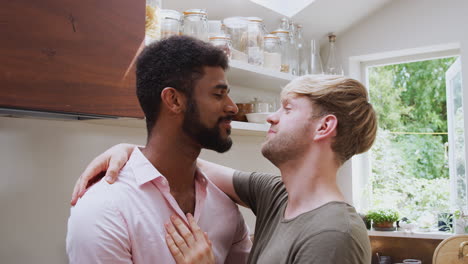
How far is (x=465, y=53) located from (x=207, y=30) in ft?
5.45

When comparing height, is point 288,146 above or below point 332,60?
below

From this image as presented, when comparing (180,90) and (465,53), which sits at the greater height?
(465,53)

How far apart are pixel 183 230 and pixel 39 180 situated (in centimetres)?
62

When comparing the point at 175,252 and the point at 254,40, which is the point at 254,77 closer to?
the point at 254,40

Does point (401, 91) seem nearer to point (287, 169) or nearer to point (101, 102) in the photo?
point (287, 169)

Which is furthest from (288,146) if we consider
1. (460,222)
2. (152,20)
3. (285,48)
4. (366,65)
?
(366,65)

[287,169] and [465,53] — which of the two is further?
[465,53]

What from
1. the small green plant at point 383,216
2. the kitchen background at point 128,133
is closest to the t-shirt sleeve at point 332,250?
the kitchen background at point 128,133

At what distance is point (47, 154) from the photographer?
158 centimetres

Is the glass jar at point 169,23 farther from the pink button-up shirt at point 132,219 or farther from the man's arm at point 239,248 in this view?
the man's arm at point 239,248

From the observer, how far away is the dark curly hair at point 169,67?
128 cm

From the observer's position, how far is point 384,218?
291cm

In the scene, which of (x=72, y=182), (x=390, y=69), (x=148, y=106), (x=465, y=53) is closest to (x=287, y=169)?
(x=148, y=106)

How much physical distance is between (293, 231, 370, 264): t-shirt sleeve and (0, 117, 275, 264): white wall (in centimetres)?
93
